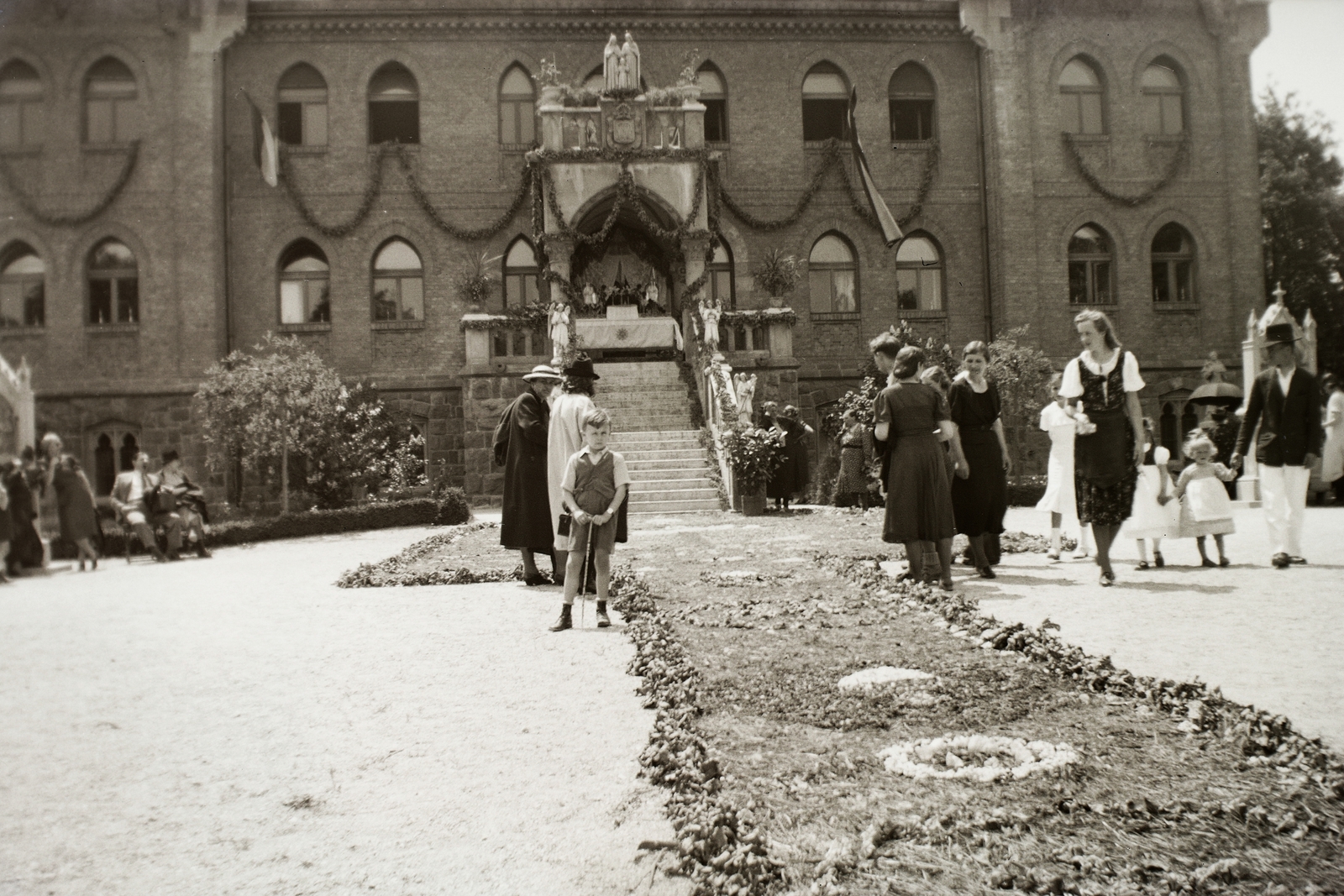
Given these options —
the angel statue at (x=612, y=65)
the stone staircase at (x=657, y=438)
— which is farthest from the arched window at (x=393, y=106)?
the stone staircase at (x=657, y=438)

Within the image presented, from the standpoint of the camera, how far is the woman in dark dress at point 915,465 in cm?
771

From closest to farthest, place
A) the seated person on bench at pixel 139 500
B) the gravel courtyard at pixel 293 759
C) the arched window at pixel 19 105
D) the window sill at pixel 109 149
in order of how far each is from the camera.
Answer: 1. the arched window at pixel 19 105
2. the seated person on bench at pixel 139 500
3. the gravel courtyard at pixel 293 759
4. the window sill at pixel 109 149

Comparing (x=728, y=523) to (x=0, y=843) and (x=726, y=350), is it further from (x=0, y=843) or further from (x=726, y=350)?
(x=0, y=843)

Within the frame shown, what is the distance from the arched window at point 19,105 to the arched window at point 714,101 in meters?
23.9

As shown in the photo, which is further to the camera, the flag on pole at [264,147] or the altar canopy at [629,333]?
the flag on pole at [264,147]

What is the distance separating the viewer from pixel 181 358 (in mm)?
22438

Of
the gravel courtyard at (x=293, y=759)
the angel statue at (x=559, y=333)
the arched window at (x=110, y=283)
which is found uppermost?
the angel statue at (x=559, y=333)

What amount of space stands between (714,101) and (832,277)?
216 inches

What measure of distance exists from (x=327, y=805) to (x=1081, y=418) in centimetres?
635

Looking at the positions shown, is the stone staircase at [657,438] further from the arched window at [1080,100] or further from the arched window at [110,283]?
the arched window at [1080,100]

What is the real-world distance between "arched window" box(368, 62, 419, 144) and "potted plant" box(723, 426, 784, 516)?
44.5 ft

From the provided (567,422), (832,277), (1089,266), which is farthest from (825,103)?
(567,422)

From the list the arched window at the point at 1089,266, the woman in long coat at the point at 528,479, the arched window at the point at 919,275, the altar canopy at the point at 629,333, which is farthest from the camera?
the arched window at the point at 919,275

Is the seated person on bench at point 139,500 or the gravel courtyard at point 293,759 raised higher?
the seated person on bench at point 139,500
